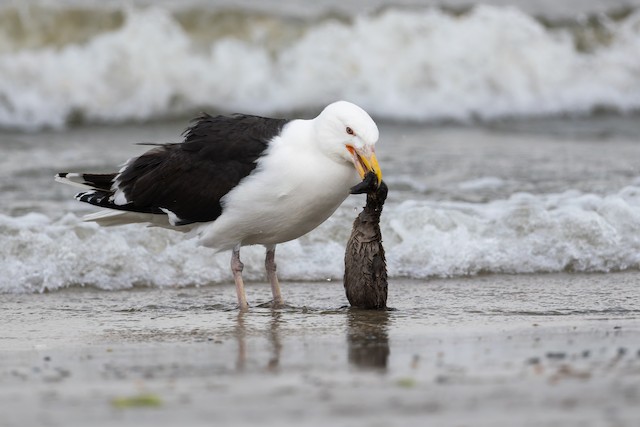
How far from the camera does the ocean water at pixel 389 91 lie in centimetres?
966

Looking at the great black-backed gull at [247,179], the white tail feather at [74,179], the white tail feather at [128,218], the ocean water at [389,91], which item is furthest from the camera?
the ocean water at [389,91]

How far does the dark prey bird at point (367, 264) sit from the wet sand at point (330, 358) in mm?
169

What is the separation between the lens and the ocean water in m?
9.66

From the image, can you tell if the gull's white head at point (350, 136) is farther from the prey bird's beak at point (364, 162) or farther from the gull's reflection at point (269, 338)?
the gull's reflection at point (269, 338)

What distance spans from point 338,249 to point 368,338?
9.20 feet

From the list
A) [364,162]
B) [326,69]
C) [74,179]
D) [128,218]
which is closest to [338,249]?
[128,218]

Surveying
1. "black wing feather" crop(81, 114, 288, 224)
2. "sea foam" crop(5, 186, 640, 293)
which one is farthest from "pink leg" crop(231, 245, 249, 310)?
"sea foam" crop(5, 186, 640, 293)

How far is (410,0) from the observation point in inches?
677

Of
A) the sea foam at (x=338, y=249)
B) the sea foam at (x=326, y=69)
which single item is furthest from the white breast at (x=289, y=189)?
the sea foam at (x=326, y=69)

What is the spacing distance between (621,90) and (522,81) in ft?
4.63

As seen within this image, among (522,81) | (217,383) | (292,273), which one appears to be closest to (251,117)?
(292,273)

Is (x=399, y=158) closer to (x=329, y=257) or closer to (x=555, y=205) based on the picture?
(x=555, y=205)

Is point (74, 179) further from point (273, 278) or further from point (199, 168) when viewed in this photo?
point (273, 278)

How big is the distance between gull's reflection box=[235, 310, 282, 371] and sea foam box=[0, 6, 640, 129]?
8.88m
